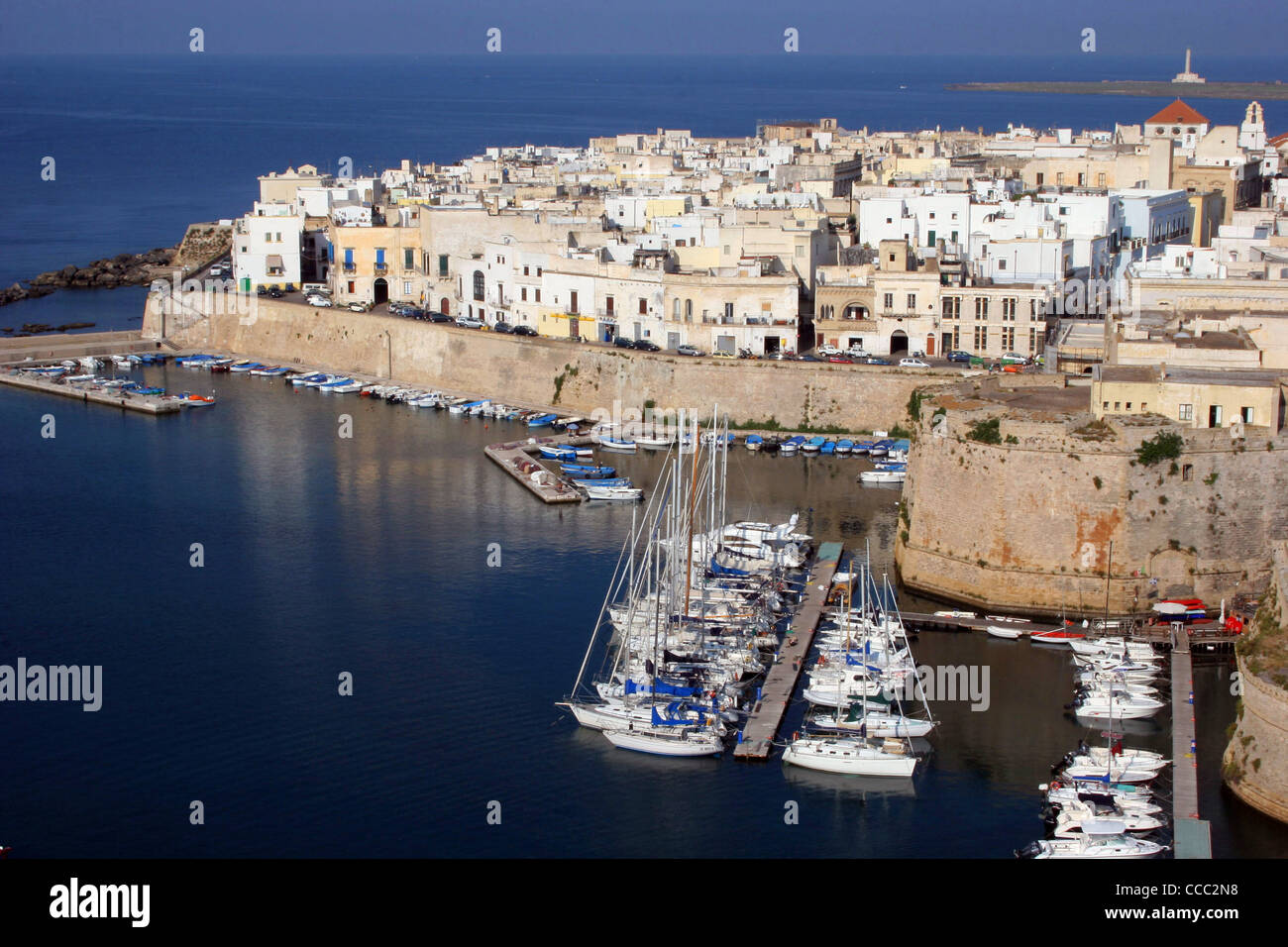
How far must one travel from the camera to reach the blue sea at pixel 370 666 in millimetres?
14797

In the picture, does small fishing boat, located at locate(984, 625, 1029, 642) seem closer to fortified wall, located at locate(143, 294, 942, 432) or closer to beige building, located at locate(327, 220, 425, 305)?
fortified wall, located at locate(143, 294, 942, 432)

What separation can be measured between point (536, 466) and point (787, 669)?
9.36 meters

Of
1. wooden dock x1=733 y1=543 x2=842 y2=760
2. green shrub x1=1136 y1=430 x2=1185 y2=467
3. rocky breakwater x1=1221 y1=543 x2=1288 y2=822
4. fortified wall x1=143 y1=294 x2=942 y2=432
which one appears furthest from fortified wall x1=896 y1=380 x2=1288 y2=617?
fortified wall x1=143 y1=294 x2=942 y2=432

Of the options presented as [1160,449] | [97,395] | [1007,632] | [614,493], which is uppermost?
[1160,449]

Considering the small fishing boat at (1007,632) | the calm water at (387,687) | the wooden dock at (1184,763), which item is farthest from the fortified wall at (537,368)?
the wooden dock at (1184,763)

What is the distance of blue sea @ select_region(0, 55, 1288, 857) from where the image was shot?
14.8 metres

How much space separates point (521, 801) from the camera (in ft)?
49.8

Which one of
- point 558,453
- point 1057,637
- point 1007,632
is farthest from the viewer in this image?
point 558,453

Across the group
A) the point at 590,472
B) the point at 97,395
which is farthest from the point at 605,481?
the point at 97,395

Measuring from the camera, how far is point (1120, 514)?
775 inches

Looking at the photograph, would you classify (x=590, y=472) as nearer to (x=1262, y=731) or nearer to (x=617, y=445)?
(x=617, y=445)

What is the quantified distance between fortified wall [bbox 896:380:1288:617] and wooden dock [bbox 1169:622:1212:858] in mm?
1059

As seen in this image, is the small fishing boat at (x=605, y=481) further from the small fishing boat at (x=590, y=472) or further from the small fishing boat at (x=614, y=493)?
the small fishing boat at (x=614, y=493)
